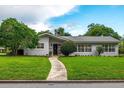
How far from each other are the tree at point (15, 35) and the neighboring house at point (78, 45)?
2.29 meters

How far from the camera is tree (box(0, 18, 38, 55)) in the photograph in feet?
123

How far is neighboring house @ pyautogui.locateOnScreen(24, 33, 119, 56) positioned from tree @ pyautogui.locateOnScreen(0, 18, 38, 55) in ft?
7.53

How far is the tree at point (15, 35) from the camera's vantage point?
3756cm

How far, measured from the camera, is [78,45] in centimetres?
4275

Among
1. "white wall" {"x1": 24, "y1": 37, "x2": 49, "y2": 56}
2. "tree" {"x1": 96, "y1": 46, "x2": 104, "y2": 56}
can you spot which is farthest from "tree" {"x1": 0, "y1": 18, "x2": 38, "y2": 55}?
"tree" {"x1": 96, "y1": 46, "x2": 104, "y2": 56}

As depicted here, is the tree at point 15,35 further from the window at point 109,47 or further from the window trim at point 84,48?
the window at point 109,47

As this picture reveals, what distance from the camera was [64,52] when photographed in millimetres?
37750

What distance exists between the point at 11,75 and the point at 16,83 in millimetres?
1881

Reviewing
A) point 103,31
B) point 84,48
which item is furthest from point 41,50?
point 103,31

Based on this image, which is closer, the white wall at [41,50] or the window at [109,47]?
the white wall at [41,50]

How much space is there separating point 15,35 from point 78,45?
1007cm

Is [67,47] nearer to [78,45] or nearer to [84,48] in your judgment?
[78,45]

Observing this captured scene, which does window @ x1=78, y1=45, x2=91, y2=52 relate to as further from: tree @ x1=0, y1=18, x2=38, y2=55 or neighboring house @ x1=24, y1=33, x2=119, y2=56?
tree @ x1=0, y1=18, x2=38, y2=55

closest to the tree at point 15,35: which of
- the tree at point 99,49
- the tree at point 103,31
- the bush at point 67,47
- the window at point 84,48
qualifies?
the bush at point 67,47
